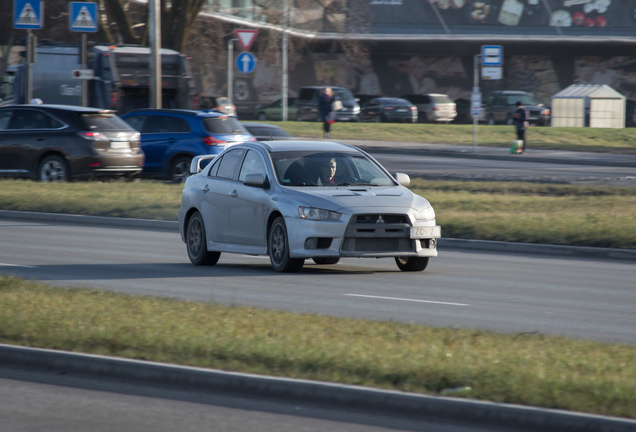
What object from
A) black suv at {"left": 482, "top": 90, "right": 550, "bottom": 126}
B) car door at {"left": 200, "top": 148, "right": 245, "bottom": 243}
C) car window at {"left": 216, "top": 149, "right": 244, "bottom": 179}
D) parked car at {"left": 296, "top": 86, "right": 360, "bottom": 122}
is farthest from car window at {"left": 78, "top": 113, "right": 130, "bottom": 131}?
black suv at {"left": 482, "top": 90, "right": 550, "bottom": 126}

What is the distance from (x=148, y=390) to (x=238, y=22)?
47388mm

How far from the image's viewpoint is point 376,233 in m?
12.3

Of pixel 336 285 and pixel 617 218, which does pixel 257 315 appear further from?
pixel 617 218

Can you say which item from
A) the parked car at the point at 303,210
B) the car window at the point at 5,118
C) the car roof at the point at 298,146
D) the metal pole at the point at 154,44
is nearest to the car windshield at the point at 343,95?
the metal pole at the point at 154,44

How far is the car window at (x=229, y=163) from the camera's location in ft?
45.7

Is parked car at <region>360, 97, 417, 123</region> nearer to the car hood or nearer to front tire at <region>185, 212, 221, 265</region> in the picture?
front tire at <region>185, 212, 221, 265</region>

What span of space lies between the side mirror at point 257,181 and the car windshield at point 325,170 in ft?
0.58

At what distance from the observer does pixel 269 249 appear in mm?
12984

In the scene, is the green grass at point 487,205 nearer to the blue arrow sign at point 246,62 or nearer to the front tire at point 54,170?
the front tire at point 54,170

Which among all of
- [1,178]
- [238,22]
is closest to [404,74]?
[238,22]

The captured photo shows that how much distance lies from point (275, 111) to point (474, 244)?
4047 cm

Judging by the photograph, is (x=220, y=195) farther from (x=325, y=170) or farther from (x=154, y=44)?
(x=154, y=44)

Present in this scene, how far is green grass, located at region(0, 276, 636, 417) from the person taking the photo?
20.3 ft

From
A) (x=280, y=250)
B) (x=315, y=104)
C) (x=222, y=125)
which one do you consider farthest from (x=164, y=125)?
(x=315, y=104)
